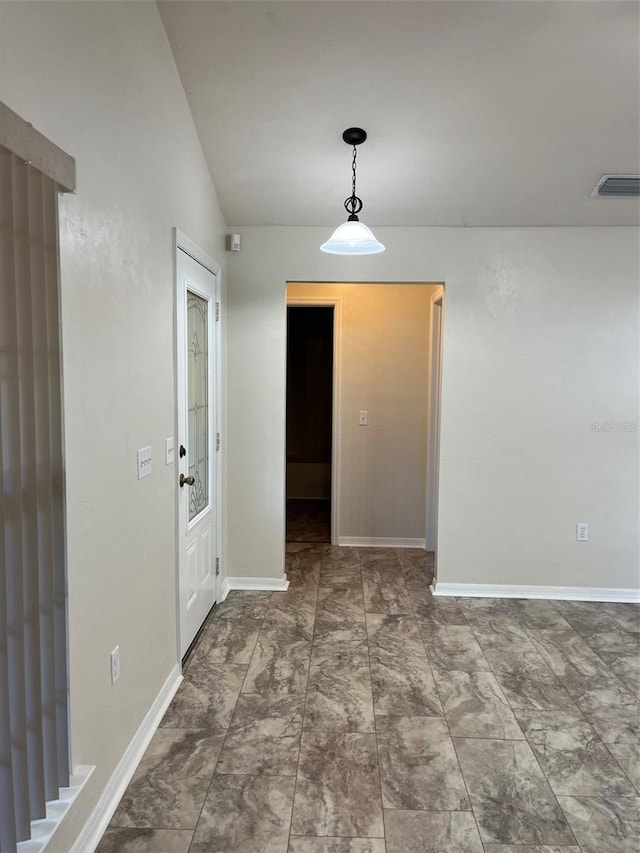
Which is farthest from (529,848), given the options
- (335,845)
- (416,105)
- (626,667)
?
(416,105)

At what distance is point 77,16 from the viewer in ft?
4.75

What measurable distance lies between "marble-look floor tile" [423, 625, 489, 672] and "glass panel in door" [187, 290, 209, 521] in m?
1.51

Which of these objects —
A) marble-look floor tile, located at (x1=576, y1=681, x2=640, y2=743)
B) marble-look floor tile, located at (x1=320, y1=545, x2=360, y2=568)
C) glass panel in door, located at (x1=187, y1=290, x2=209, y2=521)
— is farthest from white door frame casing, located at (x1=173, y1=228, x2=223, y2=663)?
marble-look floor tile, located at (x1=576, y1=681, x2=640, y2=743)

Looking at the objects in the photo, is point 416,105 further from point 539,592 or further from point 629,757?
point 539,592

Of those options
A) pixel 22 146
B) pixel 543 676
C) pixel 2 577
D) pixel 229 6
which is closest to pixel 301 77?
pixel 229 6

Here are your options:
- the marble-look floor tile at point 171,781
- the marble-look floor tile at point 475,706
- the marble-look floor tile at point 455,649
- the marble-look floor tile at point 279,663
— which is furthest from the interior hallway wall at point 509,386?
the marble-look floor tile at point 171,781

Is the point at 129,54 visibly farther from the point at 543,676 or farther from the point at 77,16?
the point at 543,676

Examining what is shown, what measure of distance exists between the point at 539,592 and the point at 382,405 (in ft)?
6.22

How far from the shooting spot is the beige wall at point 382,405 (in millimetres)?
4371

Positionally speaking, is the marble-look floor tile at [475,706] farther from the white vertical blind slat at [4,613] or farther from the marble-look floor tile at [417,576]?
the white vertical blind slat at [4,613]

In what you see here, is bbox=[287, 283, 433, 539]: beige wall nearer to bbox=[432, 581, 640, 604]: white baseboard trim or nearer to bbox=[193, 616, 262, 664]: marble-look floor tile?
bbox=[432, 581, 640, 604]: white baseboard trim

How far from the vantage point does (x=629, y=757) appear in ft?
6.59

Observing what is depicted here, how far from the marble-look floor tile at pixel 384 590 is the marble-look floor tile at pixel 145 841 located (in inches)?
71.6

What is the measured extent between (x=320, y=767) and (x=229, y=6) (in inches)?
116
